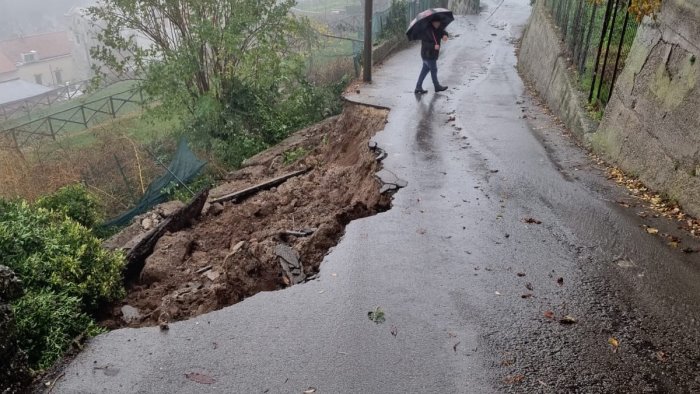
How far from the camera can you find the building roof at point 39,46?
56.2m

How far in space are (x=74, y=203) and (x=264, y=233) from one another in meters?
4.02

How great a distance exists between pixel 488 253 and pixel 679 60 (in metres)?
3.99

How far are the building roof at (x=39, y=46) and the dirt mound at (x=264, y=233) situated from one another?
5643 centimetres

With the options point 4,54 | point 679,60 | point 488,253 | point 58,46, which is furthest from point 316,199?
point 58,46

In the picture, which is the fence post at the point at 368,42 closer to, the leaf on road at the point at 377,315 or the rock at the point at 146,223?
the rock at the point at 146,223

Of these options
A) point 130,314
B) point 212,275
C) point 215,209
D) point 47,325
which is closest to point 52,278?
point 47,325

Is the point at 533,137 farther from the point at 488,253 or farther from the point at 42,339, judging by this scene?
the point at 42,339

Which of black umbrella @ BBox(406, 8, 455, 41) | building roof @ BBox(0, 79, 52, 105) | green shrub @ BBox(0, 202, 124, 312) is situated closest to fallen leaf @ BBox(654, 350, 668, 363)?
green shrub @ BBox(0, 202, 124, 312)

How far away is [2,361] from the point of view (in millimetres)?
3662

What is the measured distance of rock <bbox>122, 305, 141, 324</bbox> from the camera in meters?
5.17

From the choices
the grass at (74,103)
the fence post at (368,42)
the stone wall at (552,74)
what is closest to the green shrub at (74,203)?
the fence post at (368,42)

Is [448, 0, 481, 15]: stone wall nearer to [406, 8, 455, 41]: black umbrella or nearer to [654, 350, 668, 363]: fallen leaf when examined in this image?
[406, 8, 455, 41]: black umbrella

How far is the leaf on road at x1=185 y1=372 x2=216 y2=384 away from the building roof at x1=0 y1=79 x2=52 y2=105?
1757 inches

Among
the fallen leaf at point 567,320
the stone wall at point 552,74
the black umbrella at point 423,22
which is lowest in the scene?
the fallen leaf at point 567,320
